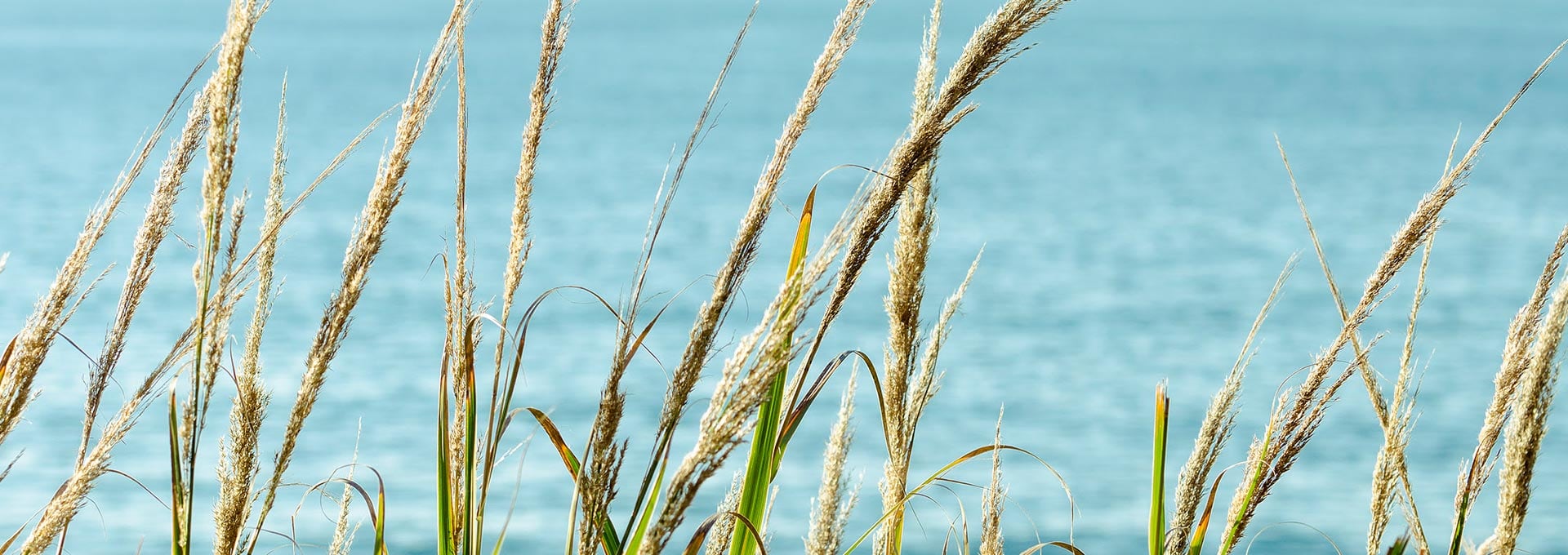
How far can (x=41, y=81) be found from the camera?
1644 inches

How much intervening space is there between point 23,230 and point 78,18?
195 ft

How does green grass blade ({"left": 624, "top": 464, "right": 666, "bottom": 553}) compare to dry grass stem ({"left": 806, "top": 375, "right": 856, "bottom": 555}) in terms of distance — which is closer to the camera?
green grass blade ({"left": 624, "top": 464, "right": 666, "bottom": 553})

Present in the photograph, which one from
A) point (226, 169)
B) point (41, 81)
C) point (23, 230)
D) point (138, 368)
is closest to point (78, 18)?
point (41, 81)

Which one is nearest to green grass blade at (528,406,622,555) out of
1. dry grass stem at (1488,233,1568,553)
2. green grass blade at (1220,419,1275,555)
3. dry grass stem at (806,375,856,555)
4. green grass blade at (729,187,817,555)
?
green grass blade at (729,187,817,555)

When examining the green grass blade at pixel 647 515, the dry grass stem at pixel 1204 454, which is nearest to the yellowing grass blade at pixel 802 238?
the green grass blade at pixel 647 515

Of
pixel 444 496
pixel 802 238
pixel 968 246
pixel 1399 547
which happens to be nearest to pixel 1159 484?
pixel 1399 547

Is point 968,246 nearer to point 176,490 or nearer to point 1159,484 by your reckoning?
point 1159,484

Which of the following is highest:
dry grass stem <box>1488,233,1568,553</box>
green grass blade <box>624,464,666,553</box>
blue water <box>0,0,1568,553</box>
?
blue water <box>0,0,1568,553</box>

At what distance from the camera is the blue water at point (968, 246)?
1025 cm

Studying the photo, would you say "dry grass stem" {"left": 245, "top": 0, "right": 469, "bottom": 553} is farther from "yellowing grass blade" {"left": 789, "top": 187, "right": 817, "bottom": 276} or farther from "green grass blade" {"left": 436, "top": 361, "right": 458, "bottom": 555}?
"yellowing grass blade" {"left": 789, "top": 187, "right": 817, "bottom": 276}

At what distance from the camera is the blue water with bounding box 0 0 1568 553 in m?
10.2

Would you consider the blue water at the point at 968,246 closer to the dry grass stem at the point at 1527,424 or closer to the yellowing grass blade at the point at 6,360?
the yellowing grass blade at the point at 6,360

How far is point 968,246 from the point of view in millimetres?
17859

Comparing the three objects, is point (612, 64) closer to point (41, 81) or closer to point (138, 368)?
point (41, 81)
